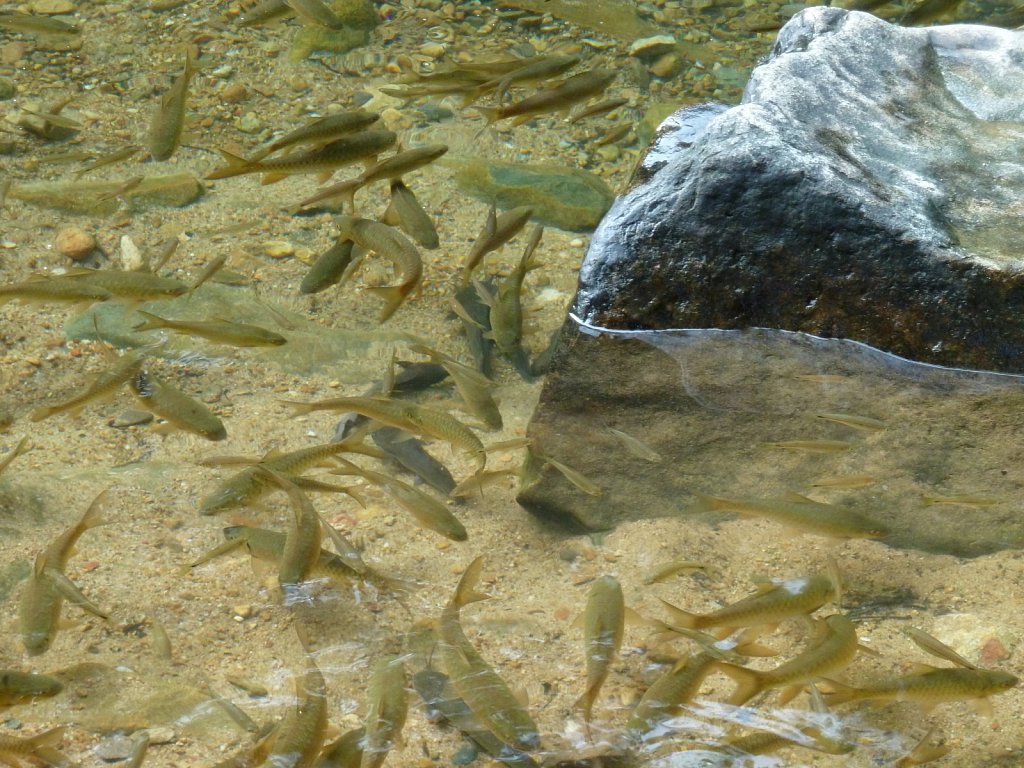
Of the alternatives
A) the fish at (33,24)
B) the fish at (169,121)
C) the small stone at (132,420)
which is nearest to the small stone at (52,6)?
the fish at (33,24)

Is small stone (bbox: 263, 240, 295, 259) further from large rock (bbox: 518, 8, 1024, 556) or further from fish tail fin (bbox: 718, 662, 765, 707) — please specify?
fish tail fin (bbox: 718, 662, 765, 707)

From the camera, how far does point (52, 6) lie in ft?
25.7

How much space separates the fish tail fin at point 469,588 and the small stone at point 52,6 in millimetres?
6848

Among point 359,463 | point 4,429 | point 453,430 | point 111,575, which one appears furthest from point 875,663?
point 4,429

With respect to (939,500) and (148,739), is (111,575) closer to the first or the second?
(148,739)

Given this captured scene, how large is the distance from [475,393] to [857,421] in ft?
5.23

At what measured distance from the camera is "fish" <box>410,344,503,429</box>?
161 inches

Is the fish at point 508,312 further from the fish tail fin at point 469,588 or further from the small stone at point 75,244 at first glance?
the small stone at point 75,244

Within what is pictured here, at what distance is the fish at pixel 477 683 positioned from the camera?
274 centimetres

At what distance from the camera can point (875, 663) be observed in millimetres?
3023

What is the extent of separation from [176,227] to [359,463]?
8.45 feet

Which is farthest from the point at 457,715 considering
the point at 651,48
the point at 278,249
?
the point at 651,48

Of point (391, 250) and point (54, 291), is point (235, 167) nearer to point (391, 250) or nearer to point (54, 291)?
point (391, 250)

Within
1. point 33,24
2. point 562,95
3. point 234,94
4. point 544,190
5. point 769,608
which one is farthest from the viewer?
point 234,94
